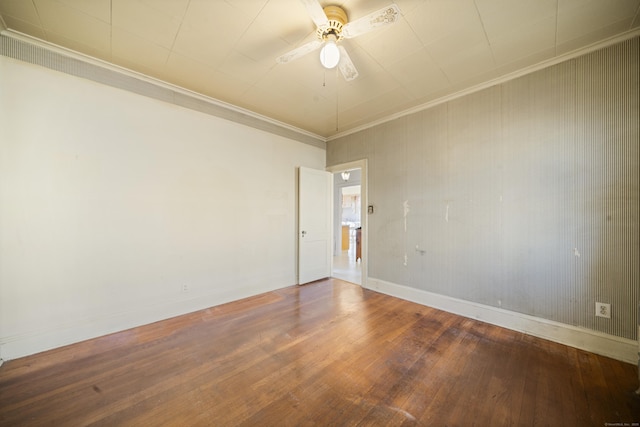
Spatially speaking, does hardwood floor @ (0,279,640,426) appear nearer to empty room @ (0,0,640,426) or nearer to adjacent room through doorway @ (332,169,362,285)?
empty room @ (0,0,640,426)

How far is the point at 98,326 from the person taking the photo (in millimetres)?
2287

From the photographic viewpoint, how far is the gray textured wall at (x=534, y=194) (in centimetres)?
198

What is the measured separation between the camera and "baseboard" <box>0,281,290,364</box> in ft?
6.41

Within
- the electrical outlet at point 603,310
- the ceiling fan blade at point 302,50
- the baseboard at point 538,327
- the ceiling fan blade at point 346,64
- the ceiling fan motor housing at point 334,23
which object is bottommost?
the baseboard at point 538,327

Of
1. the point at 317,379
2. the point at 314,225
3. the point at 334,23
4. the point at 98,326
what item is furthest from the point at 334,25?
the point at 98,326

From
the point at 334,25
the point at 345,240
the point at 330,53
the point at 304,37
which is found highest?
the point at 304,37

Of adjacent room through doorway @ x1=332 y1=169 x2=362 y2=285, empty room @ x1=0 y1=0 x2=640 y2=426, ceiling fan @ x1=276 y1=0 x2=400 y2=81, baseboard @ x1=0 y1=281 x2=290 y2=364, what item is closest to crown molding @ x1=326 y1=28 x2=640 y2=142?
empty room @ x1=0 y1=0 x2=640 y2=426

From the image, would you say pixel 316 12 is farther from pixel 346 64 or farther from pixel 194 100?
pixel 194 100

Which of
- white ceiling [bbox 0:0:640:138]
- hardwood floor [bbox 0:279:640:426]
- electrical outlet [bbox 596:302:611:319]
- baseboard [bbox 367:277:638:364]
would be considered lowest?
hardwood floor [bbox 0:279:640:426]

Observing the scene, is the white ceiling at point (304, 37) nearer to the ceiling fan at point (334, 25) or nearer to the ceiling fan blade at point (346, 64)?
the ceiling fan at point (334, 25)

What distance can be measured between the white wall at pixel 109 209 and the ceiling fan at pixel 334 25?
179 cm

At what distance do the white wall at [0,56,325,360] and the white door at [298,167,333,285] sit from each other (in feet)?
2.95

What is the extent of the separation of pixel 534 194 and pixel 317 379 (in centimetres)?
274

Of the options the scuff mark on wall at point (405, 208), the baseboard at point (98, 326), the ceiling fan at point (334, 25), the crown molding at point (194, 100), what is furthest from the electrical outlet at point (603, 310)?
the crown molding at point (194, 100)
